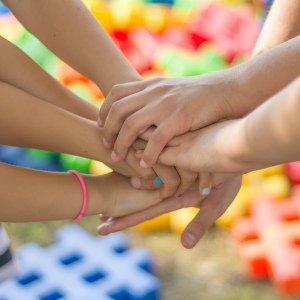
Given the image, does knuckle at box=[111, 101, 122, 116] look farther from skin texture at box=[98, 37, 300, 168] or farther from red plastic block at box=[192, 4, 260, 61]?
red plastic block at box=[192, 4, 260, 61]

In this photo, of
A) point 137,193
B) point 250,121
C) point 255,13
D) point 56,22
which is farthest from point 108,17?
point 250,121

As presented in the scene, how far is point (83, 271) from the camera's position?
1.29 metres

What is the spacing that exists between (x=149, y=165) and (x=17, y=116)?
0.96 ft

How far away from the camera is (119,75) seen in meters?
0.96

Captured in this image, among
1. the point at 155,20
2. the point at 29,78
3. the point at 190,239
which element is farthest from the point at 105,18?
the point at 190,239

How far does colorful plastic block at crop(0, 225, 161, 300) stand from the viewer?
119 cm

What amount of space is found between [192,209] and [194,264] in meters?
0.22

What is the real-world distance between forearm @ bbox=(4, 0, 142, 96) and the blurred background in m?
0.73

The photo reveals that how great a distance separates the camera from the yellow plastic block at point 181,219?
1515 mm

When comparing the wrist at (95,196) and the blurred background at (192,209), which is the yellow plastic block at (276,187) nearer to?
the blurred background at (192,209)

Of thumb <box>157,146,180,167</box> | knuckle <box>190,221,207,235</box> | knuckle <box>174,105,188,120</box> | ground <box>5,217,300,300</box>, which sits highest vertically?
knuckle <box>174,105,188,120</box>

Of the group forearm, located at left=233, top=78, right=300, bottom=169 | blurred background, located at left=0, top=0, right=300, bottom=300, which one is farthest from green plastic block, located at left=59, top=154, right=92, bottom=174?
forearm, located at left=233, top=78, right=300, bottom=169

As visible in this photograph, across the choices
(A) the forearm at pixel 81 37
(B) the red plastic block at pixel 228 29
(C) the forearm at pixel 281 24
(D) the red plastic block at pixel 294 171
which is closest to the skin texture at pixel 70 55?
(A) the forearm at pixel 81 37

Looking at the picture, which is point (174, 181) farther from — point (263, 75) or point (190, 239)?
point (263, 75)
